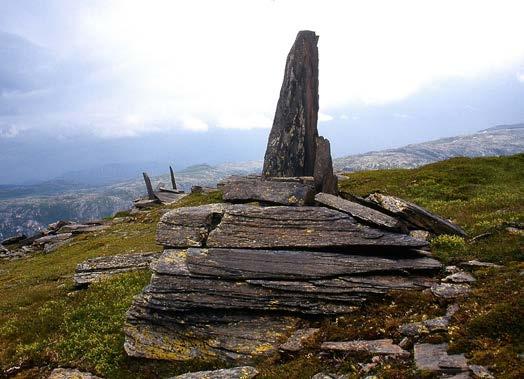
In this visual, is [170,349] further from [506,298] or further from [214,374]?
[506,298]

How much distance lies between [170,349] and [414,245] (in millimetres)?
12570

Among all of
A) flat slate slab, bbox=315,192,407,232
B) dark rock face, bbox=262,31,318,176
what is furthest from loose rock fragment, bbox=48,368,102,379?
dark rock face, bbox=262,31,318,176

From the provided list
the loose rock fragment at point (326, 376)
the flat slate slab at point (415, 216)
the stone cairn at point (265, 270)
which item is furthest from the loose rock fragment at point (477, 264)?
the loose rock fragment at point (326, 376)

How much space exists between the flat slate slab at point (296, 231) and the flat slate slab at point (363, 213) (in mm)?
383

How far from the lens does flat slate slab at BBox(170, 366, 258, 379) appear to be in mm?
16328

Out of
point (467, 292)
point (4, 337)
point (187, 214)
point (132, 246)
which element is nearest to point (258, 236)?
point (187, 214)

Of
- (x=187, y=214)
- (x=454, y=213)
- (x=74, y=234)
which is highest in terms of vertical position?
(x=187, y=214)

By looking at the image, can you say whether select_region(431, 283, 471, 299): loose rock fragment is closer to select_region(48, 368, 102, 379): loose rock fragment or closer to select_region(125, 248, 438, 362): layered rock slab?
select_region(125, 248, 438, 362): layered rock slab

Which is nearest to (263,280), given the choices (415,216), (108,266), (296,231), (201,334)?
(296,231)

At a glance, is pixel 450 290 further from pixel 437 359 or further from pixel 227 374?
pixel 227 374

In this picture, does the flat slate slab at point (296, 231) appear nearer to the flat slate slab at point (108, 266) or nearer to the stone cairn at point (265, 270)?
the stone cairn at point (265, 270)

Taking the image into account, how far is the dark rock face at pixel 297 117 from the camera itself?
113 ft

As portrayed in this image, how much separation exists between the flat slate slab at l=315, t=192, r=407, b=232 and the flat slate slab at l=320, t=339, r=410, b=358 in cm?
654

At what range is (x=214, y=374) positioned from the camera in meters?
16.8
